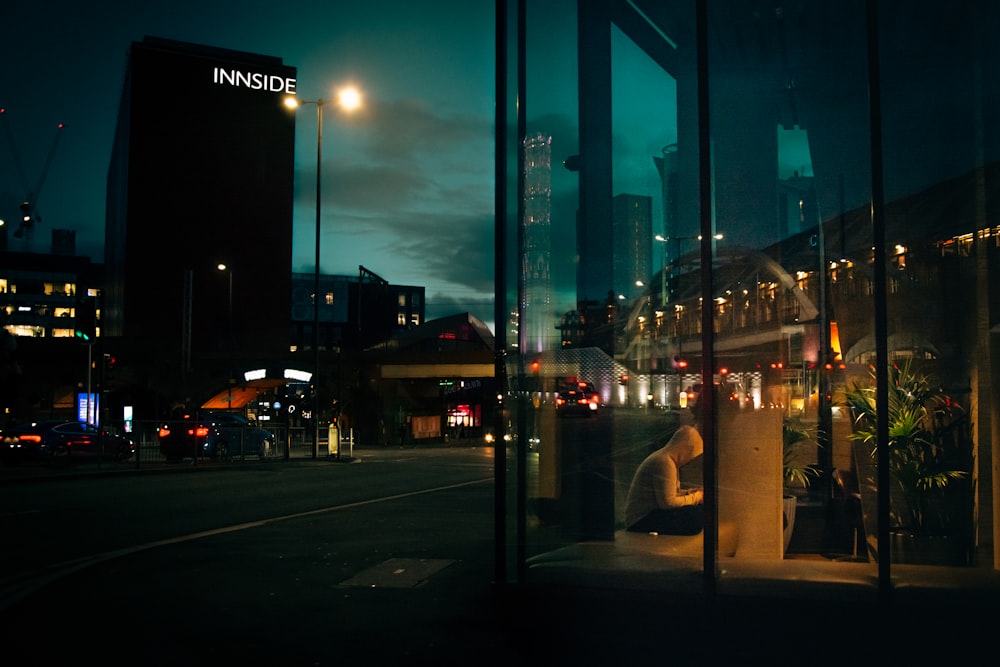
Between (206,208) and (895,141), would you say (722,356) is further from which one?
(206,208)

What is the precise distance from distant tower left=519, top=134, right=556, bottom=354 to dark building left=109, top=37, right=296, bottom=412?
259 feet

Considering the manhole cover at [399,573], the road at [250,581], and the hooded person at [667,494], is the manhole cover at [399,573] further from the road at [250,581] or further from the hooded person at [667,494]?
the hooded person at [667,494]

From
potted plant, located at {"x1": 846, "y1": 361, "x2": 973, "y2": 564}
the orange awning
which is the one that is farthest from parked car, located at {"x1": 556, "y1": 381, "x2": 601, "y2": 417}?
the orange awning

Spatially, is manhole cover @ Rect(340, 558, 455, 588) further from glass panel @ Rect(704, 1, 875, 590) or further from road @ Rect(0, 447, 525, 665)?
glass panel @ Rect(704, 1, 875, 590)

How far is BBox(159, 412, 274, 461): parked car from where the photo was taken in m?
30.1

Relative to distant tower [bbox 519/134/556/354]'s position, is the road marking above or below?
below

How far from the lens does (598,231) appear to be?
8828 millimetres

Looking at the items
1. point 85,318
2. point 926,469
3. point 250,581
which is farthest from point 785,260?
point 85,318

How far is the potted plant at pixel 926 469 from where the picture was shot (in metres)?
7.66

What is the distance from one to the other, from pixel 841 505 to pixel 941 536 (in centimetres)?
146

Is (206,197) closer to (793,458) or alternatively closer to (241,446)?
(241,446)

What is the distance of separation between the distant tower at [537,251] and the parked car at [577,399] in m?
0.68

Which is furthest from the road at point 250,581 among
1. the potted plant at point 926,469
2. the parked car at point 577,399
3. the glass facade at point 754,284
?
the potted plant at point 926,469

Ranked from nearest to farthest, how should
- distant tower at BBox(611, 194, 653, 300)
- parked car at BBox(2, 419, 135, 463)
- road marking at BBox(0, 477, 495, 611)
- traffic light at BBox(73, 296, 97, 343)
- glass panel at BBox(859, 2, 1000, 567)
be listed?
glass panel at BBox(859, 2, 1000, 567) < road marking at BBox(0, 477, 495, 611) < distant tower at BBox(611, 194, 653, 300) < traffic light at BBox(73, 296, 97, 343) < parked car at BBox(2, 419, 135, 463)
